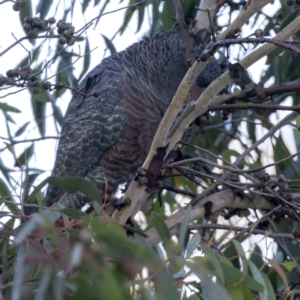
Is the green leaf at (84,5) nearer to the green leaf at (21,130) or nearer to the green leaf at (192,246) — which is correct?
the green leaf at (21,130)

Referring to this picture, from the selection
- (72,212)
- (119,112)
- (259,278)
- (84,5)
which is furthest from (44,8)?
(259,278)

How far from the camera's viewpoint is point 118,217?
79.7 inches

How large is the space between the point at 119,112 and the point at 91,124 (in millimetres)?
148

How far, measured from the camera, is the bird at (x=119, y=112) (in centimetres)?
270

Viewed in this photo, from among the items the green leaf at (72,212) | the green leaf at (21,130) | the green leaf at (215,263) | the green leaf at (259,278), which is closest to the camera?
the green leaf at (215,263)

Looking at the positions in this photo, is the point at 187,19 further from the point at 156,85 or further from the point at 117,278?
the point at 117,278

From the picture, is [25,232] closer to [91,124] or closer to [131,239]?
[131,239]

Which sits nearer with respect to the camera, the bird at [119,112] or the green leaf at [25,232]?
the green leaf at [25,232]

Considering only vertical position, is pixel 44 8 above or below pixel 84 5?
below

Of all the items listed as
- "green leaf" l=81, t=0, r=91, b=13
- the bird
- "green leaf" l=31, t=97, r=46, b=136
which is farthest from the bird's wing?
"green leaf" l=81, t=0, r=91, b=13

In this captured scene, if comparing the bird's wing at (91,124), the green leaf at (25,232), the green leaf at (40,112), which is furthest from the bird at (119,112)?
the green leaf at (25,232)

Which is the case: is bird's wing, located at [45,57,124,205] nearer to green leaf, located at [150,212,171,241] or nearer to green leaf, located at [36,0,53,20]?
green leaf, located at [36,0,53,20]

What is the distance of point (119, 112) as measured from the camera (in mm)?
2686

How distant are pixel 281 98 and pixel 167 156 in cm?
104
